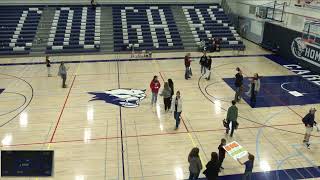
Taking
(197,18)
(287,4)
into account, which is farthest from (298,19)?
(197,18)

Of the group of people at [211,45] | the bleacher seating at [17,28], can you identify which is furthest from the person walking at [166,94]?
the bleacher seating at [17,28]

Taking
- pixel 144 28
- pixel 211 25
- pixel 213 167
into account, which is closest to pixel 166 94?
pixel 213 167

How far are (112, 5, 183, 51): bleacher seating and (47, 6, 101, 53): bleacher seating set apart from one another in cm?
173

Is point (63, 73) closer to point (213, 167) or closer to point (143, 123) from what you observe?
point (143, 123)

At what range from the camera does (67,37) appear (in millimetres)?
26656

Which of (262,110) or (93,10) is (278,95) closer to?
(262,110)

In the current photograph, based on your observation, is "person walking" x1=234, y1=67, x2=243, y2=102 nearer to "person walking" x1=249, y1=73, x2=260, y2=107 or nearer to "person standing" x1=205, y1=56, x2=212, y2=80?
"person walking" x1=249, y1=73, x2=260, y2=107

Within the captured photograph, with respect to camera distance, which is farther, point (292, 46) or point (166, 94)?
point (292, 46)

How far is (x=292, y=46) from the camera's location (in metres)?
22.5

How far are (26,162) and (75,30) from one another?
2223 cm

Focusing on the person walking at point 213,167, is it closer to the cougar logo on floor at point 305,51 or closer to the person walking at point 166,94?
the person walking at point 166,94

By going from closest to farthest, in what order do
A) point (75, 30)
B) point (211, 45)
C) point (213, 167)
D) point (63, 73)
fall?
point (213, 167), point (63, 73), point (211, 45), point (75, 30)

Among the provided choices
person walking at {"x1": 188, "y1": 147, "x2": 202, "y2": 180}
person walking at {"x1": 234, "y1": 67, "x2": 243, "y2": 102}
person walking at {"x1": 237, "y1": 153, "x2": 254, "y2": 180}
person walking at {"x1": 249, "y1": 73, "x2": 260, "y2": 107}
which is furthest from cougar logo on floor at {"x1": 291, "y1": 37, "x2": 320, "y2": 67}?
person walking at {"x1": 188, "y1": 147, "x2": 202, "y2": 180}

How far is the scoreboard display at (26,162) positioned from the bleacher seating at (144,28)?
18820 millimetres
